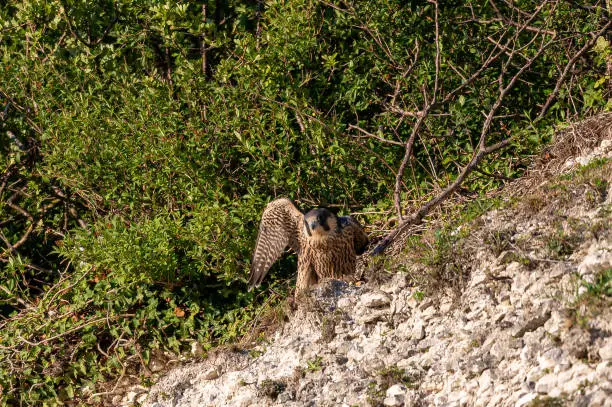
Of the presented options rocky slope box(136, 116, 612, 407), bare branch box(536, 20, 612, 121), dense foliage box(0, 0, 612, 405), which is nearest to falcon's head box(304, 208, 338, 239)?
dense foliage box(0, 0, 612, 405)

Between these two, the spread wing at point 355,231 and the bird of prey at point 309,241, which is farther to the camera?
the spread wing at point 355,231

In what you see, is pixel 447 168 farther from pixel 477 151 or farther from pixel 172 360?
pixel 172 360

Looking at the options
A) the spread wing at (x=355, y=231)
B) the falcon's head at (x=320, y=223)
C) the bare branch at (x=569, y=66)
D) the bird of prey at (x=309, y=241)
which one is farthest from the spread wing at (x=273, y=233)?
the bare branch at (x=569, y=66)

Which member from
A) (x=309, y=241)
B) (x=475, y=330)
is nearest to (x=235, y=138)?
(x=309, y=241)

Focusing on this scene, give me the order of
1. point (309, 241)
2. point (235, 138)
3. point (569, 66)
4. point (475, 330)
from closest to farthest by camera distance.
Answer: point (475, 330)
point (569, 66)
point (309, 241)
point (235, 138)

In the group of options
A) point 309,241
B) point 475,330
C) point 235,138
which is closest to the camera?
point 475,330

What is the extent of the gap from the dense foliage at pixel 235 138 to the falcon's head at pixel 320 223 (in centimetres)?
53

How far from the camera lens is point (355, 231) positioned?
25.9 ft

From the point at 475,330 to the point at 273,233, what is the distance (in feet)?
9.27

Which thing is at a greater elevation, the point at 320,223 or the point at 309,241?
the point at 320,223

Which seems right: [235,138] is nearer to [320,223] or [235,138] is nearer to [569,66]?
[320,223]

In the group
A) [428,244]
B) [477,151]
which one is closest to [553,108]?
[477,151]

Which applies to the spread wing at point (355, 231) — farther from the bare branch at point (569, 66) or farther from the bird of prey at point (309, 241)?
the bare branch at point (569, 66)

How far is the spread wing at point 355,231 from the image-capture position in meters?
7.88
